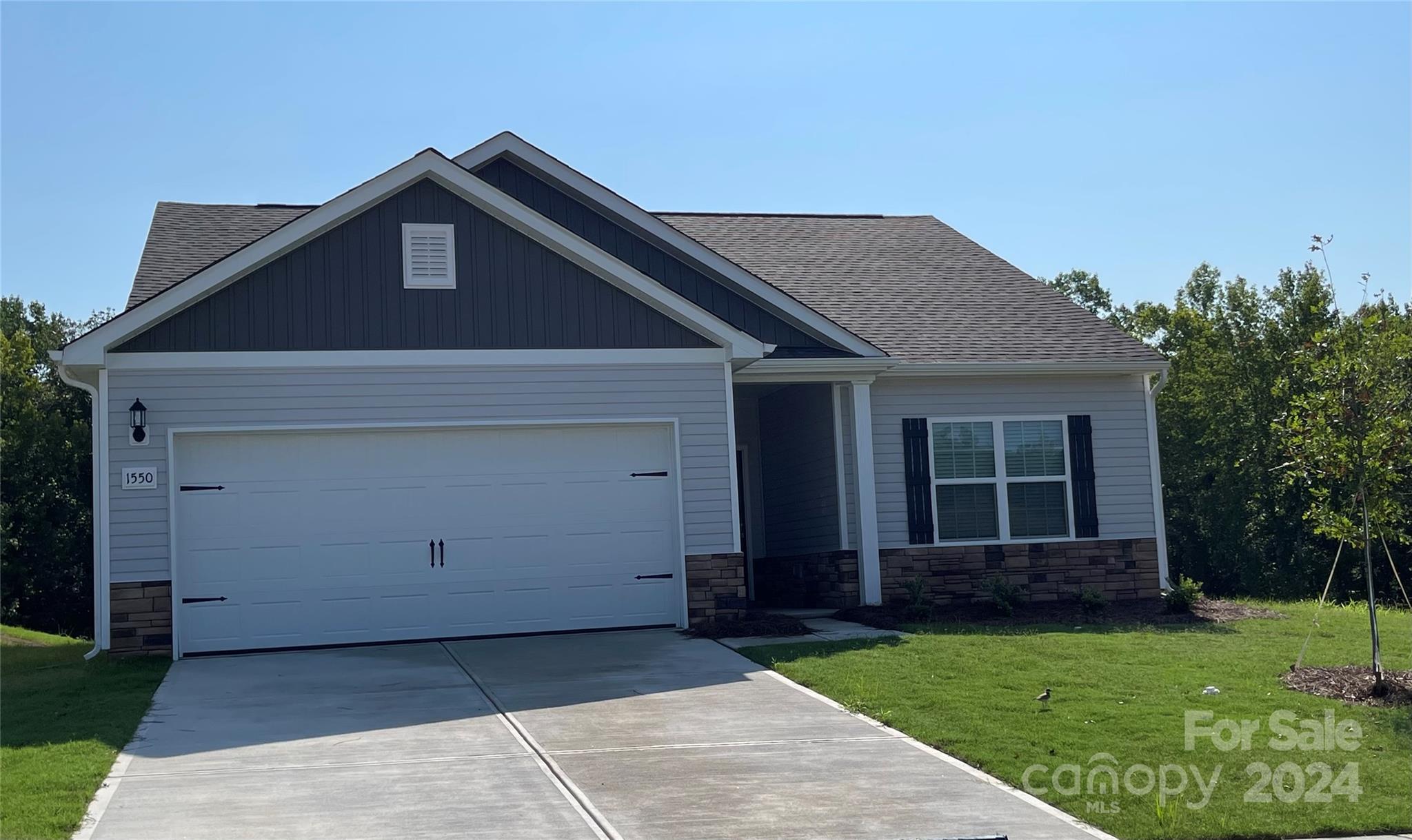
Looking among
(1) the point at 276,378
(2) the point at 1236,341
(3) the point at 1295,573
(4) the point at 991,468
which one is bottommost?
(3) the point at 1295,573

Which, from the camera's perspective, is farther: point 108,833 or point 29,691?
point 29,691

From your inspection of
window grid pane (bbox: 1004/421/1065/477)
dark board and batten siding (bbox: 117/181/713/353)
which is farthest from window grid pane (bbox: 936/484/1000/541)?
dark board and batten siding (bbox: 117/181/713/353)

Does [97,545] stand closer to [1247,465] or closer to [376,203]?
[376,203]

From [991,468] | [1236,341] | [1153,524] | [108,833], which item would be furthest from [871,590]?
[1236,341]

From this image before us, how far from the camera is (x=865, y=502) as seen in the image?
15.7 metres

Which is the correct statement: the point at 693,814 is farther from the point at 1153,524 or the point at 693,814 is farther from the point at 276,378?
the point at 1153,524

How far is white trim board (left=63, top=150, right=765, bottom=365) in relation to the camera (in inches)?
486

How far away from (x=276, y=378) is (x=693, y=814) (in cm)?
778

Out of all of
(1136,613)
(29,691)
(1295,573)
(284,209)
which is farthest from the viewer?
(1295,573)

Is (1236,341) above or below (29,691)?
above

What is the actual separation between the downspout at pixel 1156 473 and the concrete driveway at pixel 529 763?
25.1 feet

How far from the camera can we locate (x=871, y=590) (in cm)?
1566

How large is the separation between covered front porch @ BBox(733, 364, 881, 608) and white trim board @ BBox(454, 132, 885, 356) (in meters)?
0.56

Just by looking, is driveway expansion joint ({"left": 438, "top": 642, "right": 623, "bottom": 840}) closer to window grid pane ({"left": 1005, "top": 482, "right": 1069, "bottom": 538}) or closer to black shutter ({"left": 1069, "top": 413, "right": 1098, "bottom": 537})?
window grid pane ({"left": 1005, "top": 482, "right": 1069, "bottom": 538})
